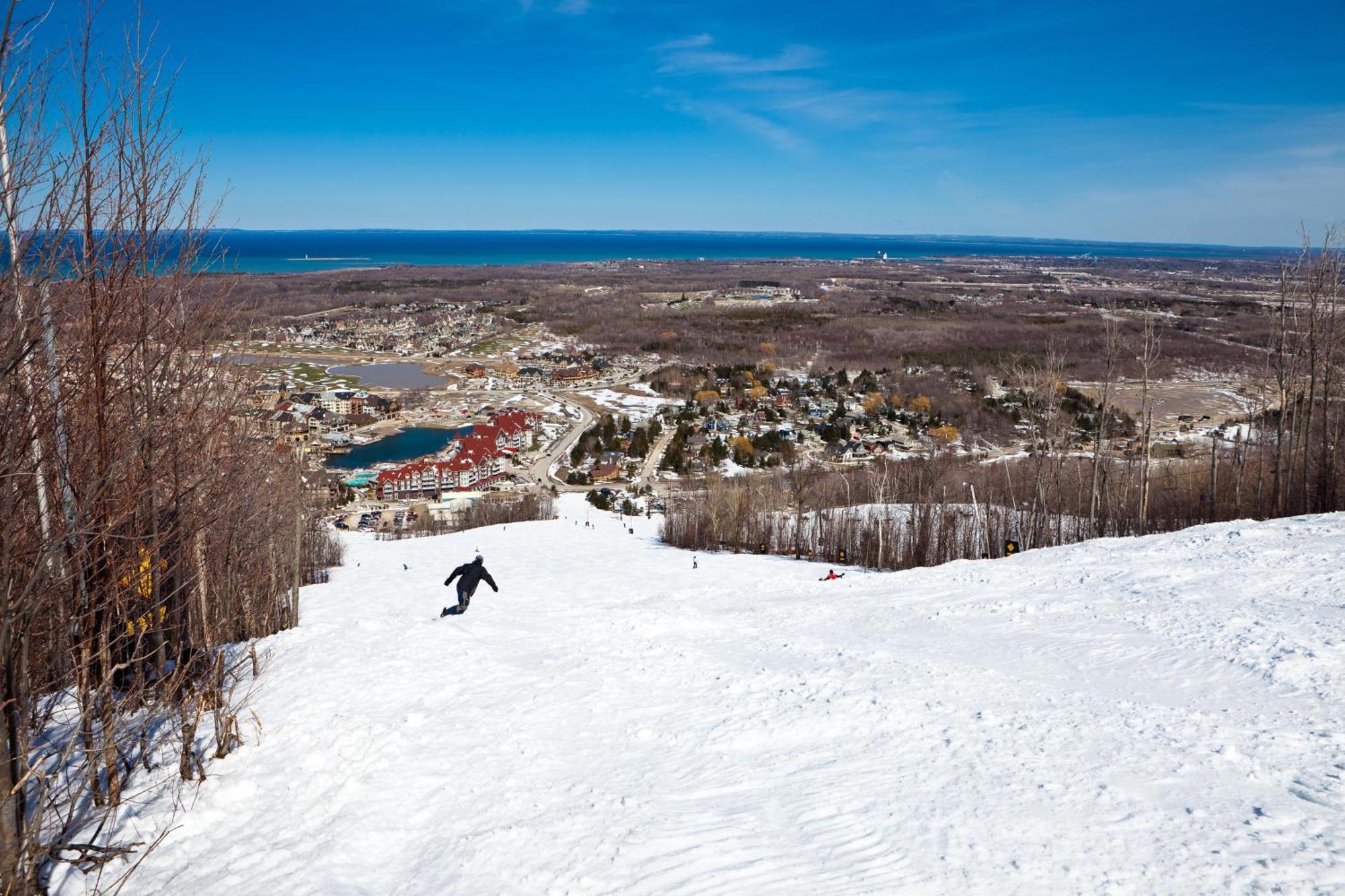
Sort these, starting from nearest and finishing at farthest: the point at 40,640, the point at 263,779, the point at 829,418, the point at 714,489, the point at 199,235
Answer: the point at 40,640 < the point at 199,235 < the point at 263,779 < the point at 714,489 < the point at 829,418

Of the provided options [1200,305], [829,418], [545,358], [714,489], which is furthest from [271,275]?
[1200,305]

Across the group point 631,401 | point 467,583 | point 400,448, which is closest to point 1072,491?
point 467,583

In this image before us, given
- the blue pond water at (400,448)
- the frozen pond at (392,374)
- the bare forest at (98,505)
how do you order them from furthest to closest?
the frozen pond at (392,374) → the blue pond water at (400,448) → the bare forest at (98,505)

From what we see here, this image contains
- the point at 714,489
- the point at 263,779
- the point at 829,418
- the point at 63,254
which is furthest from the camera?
the point at 829,418

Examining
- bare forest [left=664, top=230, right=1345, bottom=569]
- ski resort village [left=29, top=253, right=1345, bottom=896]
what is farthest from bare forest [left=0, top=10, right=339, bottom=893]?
bare forest [left=664, top=230, right=1345, bottom=569]

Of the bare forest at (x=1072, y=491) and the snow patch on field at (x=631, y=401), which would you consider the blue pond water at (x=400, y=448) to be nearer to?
the snow patch on field at (x=631, y=401)

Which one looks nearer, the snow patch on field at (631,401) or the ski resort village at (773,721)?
the ski resort village at (773,721)

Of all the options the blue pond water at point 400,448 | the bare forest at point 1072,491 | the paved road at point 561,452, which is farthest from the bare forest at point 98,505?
the blue pond water at point 400,448

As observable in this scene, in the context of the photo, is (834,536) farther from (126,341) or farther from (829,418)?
(829,418)

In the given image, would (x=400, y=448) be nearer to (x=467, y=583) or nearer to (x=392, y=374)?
(x=392, y=374)
